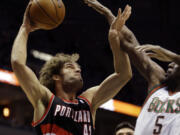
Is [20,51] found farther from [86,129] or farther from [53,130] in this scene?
[86,129]

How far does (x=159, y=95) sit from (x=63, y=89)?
996 mm

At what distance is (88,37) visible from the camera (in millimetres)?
10891

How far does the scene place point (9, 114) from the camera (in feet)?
27.3

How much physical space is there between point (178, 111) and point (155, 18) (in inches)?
284

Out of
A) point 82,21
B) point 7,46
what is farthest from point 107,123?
point 7,46

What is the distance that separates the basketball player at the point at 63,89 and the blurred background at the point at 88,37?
4926mm

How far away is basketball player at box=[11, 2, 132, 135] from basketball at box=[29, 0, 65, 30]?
0.07m

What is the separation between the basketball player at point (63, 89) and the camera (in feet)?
11.0

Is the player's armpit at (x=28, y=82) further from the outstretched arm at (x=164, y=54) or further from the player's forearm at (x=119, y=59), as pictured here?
the outstretched arm at (x=164, y=54)

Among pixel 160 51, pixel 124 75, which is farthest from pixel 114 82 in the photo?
pixel 160 51

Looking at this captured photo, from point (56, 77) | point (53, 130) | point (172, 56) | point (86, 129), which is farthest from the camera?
point (56, 77)

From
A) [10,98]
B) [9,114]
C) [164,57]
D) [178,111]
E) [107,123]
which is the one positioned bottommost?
[107,123]

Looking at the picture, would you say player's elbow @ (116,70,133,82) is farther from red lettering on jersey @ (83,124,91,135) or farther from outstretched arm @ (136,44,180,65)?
red lettering on jersey @ (83,124,91,135)

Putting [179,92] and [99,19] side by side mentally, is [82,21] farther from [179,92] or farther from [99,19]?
[179,92]
